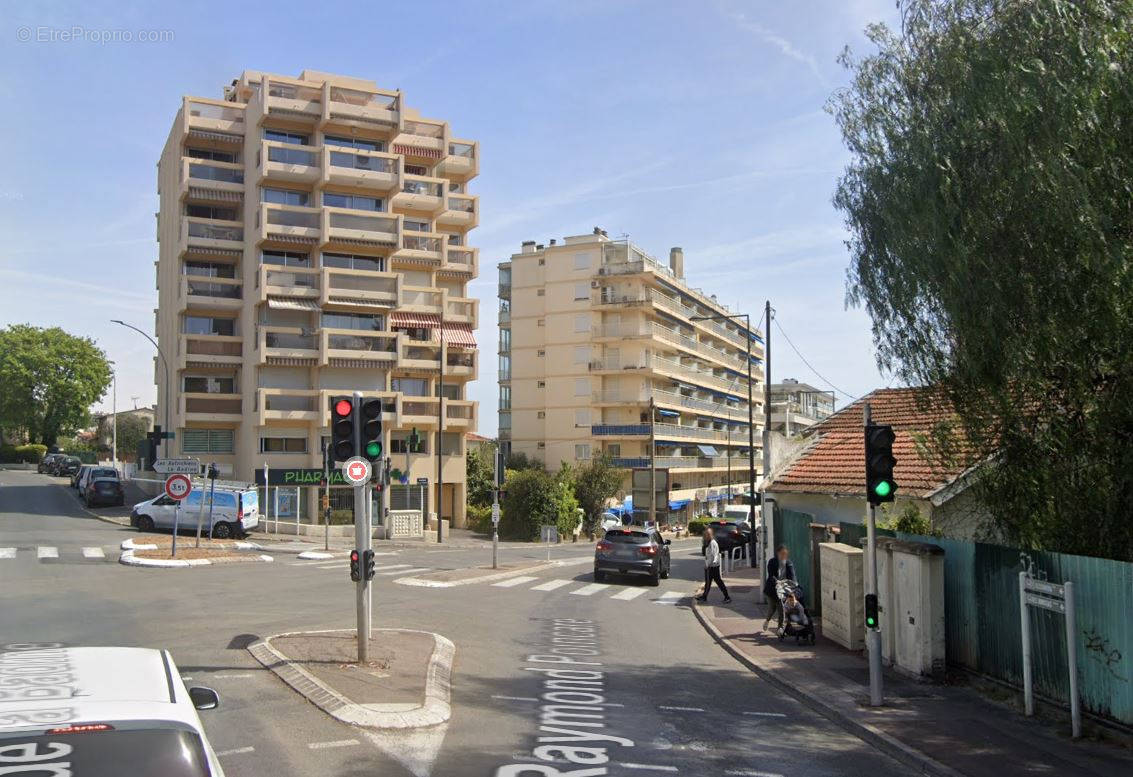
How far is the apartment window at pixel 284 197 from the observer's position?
47656 millimetres

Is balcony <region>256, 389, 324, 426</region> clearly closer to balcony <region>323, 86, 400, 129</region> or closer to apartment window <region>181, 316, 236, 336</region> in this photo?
apartment window <region>181, 316, 236, 336</region>

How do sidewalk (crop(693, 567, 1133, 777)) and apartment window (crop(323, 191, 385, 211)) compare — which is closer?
sidewalk (crop(693, 567, 1133, 777))

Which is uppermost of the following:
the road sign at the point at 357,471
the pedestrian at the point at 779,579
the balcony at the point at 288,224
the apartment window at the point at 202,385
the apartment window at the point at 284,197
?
the apartment window at the point at 284,197

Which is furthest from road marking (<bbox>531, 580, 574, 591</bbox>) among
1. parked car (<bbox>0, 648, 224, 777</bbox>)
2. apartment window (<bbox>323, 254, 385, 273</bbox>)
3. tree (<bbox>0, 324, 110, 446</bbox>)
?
tree (<bbox>0, 324, 110, 446</bbox>)

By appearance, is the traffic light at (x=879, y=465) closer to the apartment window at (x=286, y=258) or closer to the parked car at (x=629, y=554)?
the parked car at (x=629, y=554)

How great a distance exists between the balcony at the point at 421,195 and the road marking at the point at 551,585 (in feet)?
102

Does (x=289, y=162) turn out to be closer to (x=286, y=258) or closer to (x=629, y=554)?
(x=286, y=258)

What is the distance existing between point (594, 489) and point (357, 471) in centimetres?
4389

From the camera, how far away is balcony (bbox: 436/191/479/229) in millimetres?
55297

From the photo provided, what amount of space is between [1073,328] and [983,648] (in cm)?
450

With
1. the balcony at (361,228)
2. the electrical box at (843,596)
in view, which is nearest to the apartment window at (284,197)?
the balcony at (361,228)

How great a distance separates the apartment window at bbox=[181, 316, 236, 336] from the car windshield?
48.1 meters

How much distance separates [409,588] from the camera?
2200 cm

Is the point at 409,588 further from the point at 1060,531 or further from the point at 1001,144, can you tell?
the point at 1001,144
